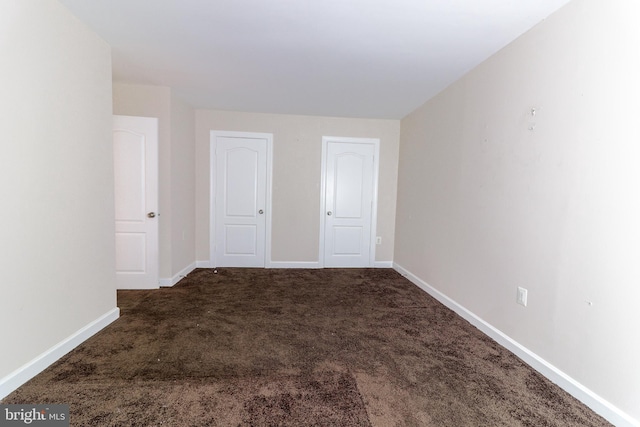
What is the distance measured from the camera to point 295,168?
185 inches

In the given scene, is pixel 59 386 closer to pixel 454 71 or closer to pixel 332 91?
pixel 332 91

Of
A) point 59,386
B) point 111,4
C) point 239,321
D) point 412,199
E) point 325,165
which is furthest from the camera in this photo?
point 325,165

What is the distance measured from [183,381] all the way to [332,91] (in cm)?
312

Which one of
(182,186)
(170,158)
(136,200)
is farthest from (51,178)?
(182,186)

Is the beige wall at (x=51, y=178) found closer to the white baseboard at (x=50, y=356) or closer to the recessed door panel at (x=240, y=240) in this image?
the white baseboard at (x=50, y=356)

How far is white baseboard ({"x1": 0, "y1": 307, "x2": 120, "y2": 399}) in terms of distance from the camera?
5.49 feet

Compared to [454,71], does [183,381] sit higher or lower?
lower

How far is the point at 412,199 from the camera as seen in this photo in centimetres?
425

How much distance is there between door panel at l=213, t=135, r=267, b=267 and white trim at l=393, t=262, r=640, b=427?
9.56 feet

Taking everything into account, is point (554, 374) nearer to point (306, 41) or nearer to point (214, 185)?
point (306, 41)

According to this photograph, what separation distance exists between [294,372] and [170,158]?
9.52ft

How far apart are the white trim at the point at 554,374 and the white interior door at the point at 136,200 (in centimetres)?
344

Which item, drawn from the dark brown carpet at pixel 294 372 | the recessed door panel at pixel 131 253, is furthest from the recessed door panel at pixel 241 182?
the dark brown carpet at pixel 294 372

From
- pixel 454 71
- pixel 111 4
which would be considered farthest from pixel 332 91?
pixel 111 4
